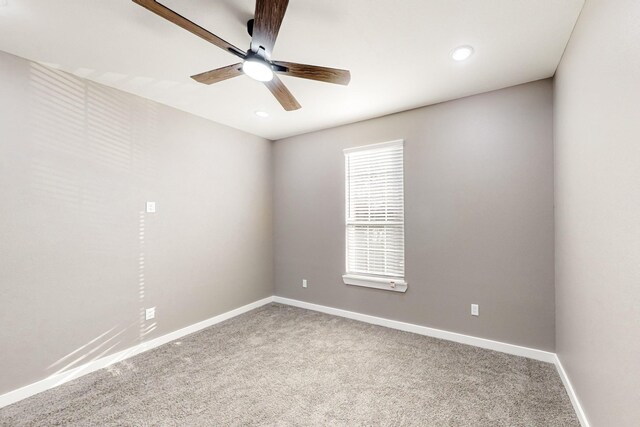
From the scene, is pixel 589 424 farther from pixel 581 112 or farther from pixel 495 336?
pixel 581 112

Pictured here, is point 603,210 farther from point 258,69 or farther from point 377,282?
point 377,282

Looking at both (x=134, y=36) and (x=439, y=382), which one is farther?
(x=439, y=382)

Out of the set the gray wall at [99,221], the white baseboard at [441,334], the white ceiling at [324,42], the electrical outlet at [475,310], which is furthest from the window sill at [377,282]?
the white ceiling at [324,42]

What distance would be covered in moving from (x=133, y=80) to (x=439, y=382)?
3743mm

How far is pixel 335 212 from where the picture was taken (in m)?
Result: 4.01

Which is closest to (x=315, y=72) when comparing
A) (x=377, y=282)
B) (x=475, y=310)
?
(x=377, y=282)

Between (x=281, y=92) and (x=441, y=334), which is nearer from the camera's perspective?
(x=281, y=92)

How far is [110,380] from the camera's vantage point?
7.97 feet

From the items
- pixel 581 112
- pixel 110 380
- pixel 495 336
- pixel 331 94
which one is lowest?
pixel 110 380

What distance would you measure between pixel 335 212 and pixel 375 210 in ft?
1.96

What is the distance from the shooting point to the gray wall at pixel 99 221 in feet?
7.28

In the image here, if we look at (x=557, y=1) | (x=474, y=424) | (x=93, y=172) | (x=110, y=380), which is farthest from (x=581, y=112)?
(x=110, y=380)

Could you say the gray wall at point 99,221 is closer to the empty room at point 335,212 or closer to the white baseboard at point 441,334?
the empty room at point 335,212

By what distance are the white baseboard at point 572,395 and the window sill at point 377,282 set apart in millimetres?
1459
